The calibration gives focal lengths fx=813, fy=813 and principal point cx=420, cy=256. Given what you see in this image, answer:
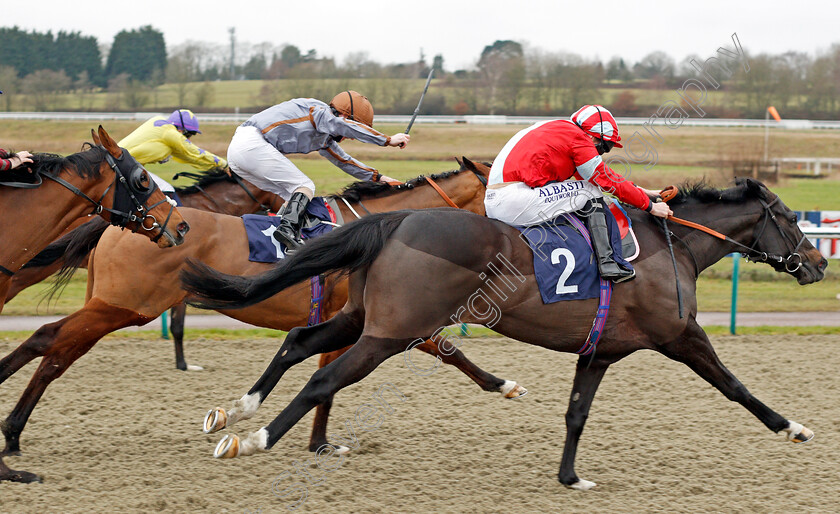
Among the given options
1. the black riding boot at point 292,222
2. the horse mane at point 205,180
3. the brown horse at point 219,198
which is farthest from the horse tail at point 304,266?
the horse mane at point 205,180

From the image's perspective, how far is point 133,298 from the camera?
4.52 m

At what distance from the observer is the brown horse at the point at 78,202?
13.1ft

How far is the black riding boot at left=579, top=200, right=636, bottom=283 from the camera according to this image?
3941 millimetres

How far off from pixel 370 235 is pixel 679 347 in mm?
1689

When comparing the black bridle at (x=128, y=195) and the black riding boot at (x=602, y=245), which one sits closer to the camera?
the black riding boot at (x=602, y=245)

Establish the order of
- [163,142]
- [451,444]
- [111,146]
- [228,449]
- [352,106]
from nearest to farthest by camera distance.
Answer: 1. [228,449]
2. [111,146]
3. [451,444]
4. [352,106]
5. [163,142]

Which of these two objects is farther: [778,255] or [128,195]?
[778,255]

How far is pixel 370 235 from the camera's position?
3.76 meters

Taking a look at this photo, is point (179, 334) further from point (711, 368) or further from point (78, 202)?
point (711, 368)

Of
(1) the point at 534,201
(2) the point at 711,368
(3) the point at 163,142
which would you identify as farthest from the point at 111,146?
(2) the point at 711,368

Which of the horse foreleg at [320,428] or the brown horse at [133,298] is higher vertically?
the brown horse at [133,298]

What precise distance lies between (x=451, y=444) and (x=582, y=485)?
97 cm

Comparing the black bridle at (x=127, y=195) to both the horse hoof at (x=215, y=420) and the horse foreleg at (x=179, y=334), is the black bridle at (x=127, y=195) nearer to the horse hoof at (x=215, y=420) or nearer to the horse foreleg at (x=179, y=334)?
the horse hoof at (x=215, y=420)

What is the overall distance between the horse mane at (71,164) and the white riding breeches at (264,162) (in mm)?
1110
